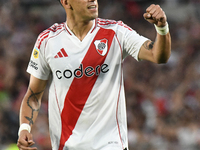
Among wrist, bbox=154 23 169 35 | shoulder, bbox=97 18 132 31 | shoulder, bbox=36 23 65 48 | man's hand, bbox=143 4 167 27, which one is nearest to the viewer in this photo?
man's hand, bbox=143 4 167 27

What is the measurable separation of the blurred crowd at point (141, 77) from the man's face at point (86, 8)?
4547 mm

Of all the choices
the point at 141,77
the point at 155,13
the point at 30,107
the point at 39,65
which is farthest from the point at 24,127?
the point at 141,77

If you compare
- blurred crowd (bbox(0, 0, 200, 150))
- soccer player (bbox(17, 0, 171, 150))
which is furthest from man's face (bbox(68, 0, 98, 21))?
blurred crowd (bbox(0, 0, 200, 150))

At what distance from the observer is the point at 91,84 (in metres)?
3.31

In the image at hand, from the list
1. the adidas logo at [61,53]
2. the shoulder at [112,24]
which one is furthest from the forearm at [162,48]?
the adidas logo at [61,53]

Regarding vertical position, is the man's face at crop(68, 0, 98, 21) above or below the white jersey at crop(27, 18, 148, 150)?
above

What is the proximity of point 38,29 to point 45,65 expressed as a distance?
24.7 ft

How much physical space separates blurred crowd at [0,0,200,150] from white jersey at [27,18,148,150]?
413 centimetres

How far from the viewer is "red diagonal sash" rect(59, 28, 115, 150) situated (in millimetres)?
3299

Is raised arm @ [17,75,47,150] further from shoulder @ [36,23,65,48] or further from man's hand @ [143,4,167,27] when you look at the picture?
man's hand @ [143,4,167,27]

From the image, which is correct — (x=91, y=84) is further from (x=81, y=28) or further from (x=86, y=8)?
(x=86, y=8)

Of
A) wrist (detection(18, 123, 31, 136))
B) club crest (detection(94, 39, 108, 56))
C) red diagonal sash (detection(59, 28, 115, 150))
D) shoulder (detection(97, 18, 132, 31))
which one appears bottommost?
wrist (detection(18, 123, 31, 136))

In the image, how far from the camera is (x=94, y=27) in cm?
344

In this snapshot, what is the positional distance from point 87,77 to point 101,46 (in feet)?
1.03
